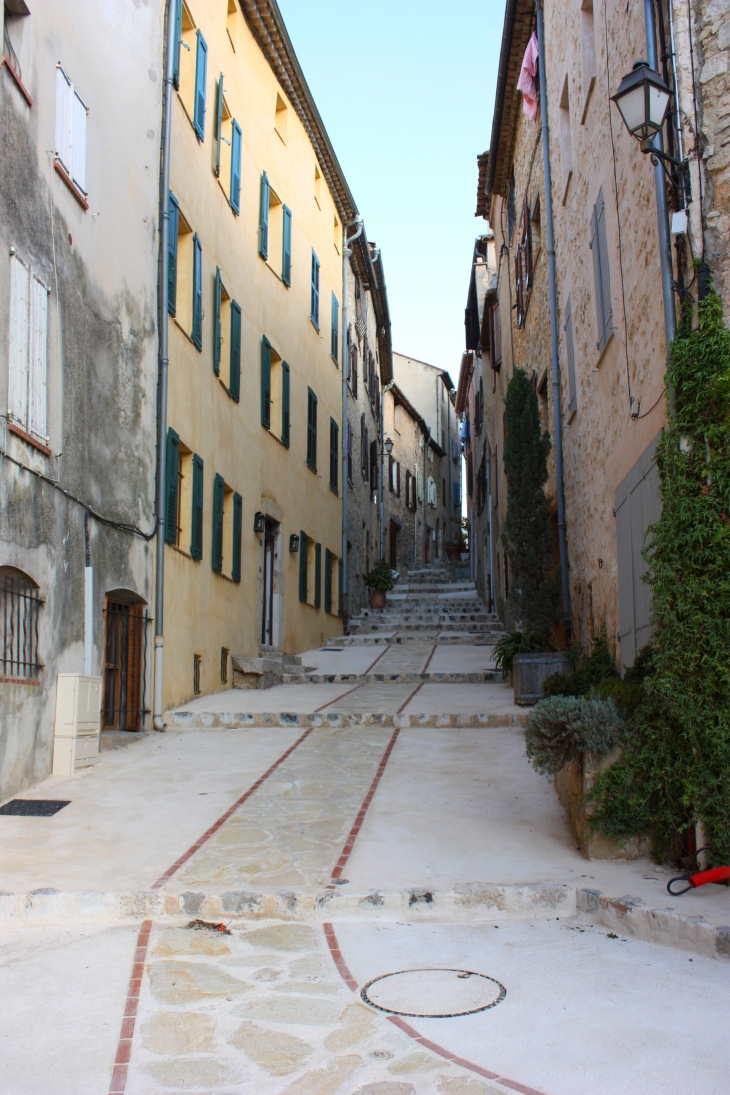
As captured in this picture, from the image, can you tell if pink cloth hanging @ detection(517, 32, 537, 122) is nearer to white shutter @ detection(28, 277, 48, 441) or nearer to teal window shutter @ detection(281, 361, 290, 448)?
teal window shutter @ detection(281, 361, 290, 448)

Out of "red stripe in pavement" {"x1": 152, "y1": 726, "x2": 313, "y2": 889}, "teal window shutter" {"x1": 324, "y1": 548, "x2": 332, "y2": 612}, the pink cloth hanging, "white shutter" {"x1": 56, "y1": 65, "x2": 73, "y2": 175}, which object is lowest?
"red stripe in pavement" {"x1": 152, "y1": 726, "x2": 313, "y2": 889}

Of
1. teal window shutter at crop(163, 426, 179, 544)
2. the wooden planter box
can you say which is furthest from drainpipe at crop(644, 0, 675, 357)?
teal window shutter at crop(163, 426, 179, 544)

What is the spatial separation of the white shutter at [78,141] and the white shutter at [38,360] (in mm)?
1549

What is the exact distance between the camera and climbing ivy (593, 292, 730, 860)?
5270mm

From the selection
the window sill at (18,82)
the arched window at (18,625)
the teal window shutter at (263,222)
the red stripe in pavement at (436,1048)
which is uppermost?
the teal window shutter at (263,222)

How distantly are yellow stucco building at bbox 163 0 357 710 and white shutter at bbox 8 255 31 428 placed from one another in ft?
11.1

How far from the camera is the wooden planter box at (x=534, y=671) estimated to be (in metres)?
10.6

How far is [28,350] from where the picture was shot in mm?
7613

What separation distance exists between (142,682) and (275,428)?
6.92 meters

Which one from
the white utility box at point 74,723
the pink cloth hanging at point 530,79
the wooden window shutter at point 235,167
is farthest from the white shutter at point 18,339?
the pink cloth hanging at point 530,79

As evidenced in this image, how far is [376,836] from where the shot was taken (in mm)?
6434

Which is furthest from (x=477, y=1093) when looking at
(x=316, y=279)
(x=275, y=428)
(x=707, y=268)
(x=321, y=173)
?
(x=321, y=173)

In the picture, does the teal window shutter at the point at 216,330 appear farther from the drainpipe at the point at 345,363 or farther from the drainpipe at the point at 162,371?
the drainpipe at the point at 345,363

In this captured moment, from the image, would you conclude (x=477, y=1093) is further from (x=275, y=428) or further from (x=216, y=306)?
(x=275, y=428)
